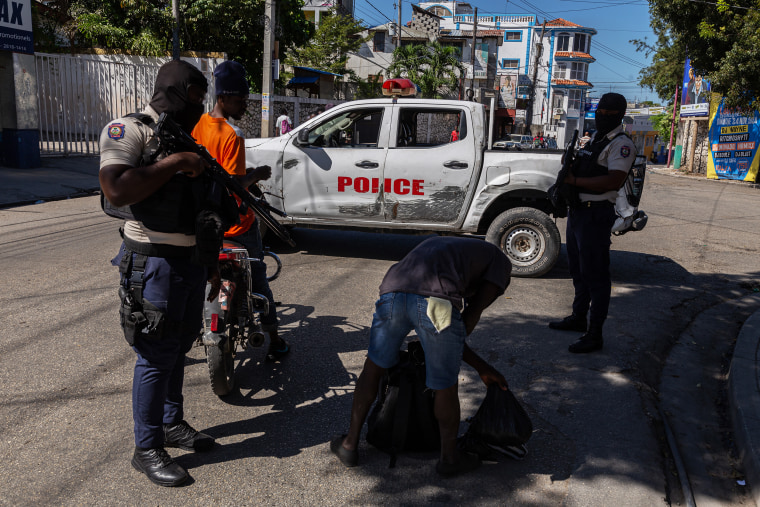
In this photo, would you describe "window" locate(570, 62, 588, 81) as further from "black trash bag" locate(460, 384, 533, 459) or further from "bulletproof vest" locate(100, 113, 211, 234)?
"bulletproof vest" locate(100, 113, 211, 234)

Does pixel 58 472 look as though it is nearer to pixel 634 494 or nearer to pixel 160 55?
pixel 634 494

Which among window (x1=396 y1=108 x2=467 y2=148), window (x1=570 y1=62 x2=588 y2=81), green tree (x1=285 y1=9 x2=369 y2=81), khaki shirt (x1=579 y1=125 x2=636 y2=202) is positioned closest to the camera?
khaki shirt (x1=579 y1=125 x2=636 y2=202)

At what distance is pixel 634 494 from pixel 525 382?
1.27 meters

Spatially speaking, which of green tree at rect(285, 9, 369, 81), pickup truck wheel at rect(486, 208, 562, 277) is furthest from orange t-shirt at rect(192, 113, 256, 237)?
green tree at rect(285, 9, 369, 81)

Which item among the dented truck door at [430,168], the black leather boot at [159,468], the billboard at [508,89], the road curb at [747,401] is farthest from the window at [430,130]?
the billboard at [508,89]

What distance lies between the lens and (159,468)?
287 cm

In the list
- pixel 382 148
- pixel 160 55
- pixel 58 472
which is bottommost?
pixel 58 472

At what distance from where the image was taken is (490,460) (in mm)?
3176

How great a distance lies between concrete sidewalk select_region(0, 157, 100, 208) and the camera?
10852 millimetres

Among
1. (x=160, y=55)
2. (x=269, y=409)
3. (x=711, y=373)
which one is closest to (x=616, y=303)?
(x=711, y=373)

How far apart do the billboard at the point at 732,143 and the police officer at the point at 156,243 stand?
25.1 m

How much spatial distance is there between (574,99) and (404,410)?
71.7 metres

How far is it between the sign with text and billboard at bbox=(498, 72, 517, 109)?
54915mm

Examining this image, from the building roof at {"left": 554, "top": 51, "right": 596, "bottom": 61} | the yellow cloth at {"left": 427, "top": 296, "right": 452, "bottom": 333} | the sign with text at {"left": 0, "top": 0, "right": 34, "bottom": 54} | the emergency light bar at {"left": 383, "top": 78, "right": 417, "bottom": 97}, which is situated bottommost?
the yellow cloth at {"left": 427, "top": 296, "right": 452, "bottom": 333}
